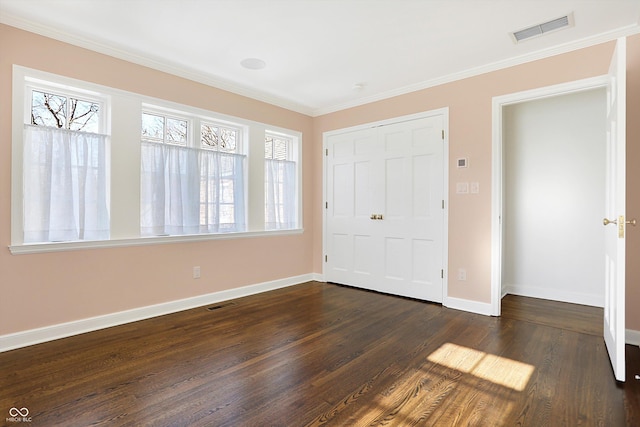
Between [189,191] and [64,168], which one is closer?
[64,168]

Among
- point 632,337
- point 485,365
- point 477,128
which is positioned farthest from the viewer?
point 477,128

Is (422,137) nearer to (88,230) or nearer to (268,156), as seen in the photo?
(268,156)

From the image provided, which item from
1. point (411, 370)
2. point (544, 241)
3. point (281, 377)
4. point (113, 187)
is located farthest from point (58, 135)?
point (544, 241)

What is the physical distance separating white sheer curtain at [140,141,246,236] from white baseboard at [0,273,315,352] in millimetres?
748

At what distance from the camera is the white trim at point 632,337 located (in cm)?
263

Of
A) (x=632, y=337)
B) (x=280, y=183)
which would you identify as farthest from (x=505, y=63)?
(x=280, y=183)

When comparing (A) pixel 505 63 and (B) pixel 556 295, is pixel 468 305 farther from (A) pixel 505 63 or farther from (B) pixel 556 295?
(A) pixel 505 63

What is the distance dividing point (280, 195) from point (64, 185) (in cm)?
245

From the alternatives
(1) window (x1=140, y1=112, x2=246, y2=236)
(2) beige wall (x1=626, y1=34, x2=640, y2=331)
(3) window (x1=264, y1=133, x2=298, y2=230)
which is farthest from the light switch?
(1) window (x1=140, y1=112, x2=246, y2=236)

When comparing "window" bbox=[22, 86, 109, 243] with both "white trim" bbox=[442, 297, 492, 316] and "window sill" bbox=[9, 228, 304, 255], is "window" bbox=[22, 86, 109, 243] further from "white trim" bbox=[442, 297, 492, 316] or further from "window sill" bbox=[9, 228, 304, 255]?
"white trim" bbox=[442, 297, 492, 316]

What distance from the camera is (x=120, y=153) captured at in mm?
3115

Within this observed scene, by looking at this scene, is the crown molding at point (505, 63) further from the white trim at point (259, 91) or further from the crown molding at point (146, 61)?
the crown molding at point (146, 61)

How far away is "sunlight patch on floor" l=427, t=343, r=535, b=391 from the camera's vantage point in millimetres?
2110
